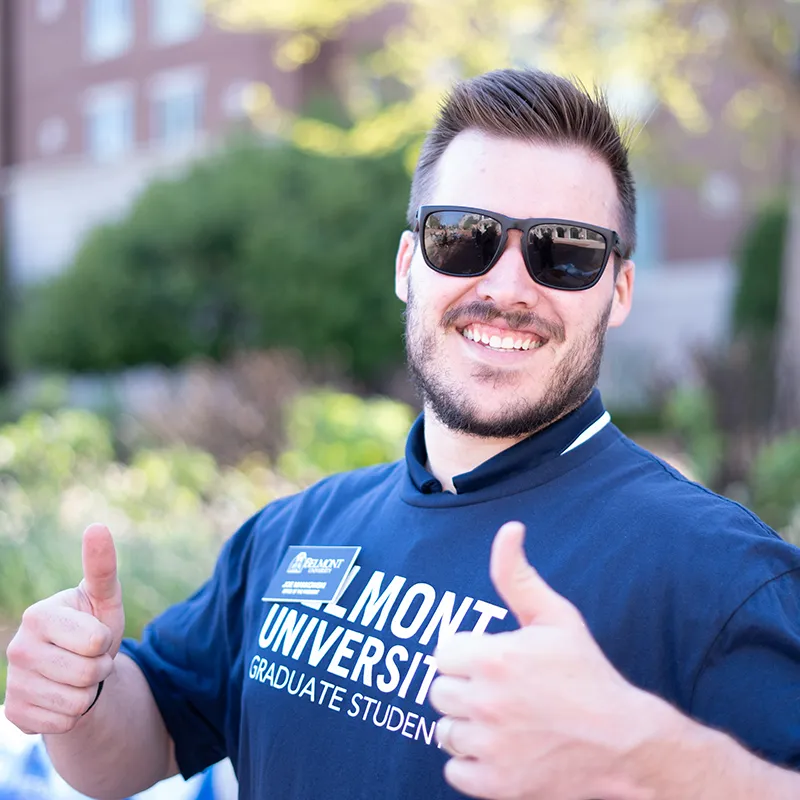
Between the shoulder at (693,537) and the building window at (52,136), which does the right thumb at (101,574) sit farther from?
the building window at (52,136)

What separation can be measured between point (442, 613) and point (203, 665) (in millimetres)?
680

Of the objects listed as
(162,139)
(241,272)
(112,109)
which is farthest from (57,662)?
(112,109)

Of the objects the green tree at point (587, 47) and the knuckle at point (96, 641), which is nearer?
the knuckle at point (96, 641)

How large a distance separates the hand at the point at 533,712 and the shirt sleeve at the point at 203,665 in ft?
3.20

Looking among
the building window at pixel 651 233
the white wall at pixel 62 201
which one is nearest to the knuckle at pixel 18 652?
the white wall at pixel 62 201

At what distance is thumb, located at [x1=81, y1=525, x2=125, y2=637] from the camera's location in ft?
5.66

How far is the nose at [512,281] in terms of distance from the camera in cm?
181

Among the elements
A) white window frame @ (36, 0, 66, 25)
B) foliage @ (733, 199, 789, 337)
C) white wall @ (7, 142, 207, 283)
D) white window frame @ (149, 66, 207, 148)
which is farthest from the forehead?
white window frame @ (36, 0, 66, 25)

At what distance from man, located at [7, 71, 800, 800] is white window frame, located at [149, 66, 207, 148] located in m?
21.6

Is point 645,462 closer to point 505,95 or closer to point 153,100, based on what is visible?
point 505,95

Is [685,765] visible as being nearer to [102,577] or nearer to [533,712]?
[533,712]

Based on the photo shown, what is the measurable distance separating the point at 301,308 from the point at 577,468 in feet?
43.8

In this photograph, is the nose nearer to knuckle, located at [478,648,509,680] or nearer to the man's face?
the man's face

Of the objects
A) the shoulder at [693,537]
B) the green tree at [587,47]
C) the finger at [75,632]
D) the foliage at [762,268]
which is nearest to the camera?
the shoulder at [693,537]
